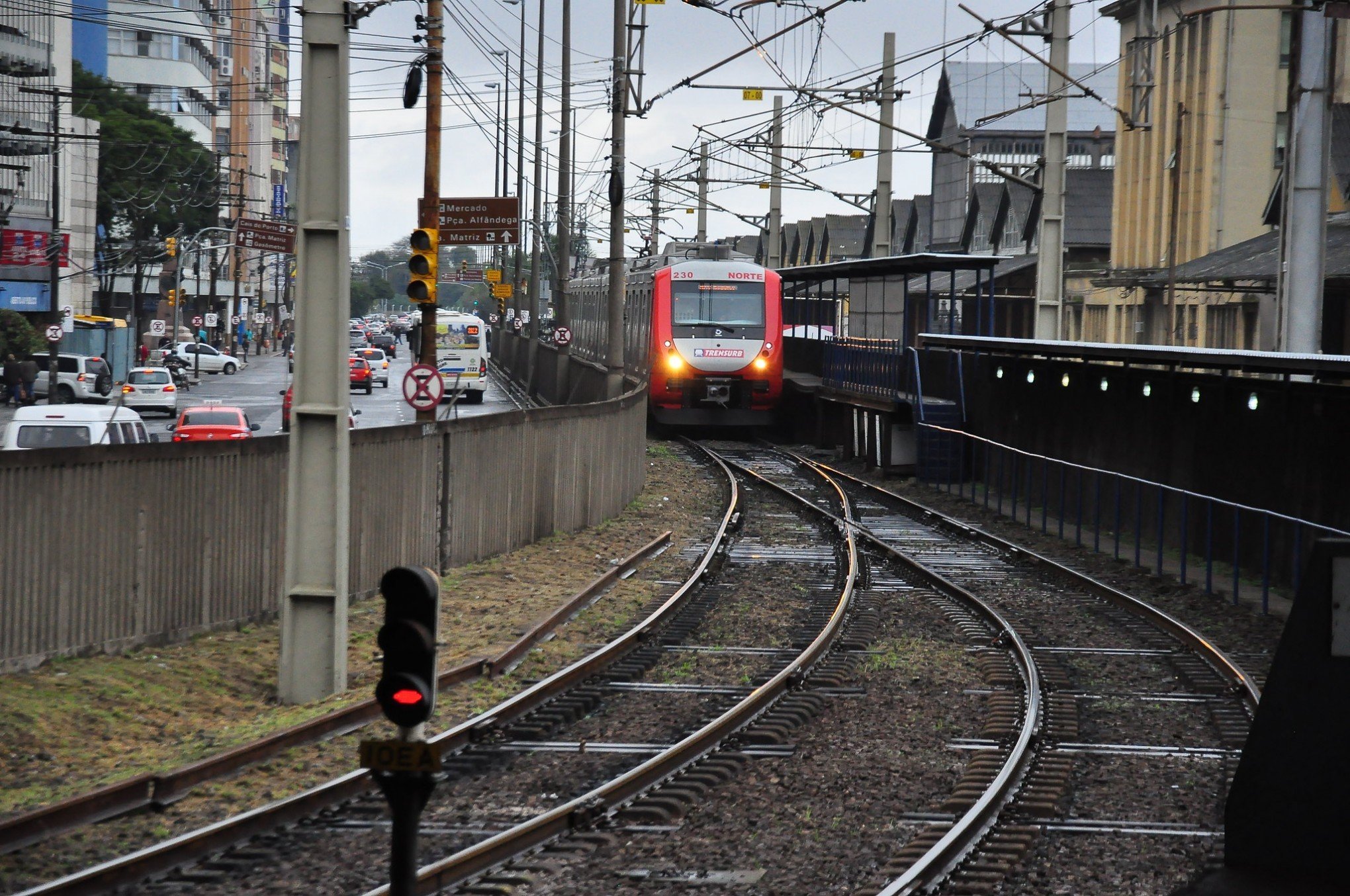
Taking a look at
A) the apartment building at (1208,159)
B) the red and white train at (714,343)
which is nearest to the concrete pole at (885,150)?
the red and white train at (714,343)

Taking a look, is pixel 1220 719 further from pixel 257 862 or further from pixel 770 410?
pixel 770 410

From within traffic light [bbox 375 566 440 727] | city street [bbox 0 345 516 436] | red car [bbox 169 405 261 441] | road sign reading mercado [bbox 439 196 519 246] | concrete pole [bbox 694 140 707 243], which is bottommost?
city street [bbox 0 345 516 436]

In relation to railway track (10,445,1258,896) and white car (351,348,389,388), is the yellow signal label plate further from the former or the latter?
white car (351,348,389,388)

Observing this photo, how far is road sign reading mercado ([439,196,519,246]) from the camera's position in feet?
74.1

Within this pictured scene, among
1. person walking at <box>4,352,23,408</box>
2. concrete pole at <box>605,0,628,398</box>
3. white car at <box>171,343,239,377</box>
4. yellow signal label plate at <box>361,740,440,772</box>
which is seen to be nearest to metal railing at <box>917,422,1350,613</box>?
concrete pole at <box>605,0,628,398</box>

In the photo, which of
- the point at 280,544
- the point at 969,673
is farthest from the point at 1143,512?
the point at 280,544

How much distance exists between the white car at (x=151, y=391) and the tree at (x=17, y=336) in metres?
12.2

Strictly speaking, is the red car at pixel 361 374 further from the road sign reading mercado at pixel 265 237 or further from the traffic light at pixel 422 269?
the road sign reading mercado at pixel 265 237

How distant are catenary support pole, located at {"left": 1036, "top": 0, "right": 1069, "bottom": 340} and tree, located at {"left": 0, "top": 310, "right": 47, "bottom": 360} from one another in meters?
44.5

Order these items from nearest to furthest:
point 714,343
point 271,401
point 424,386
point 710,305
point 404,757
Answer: point 404,757 → point 424,386 → point 714,343 → point 710,305 → point 271,401

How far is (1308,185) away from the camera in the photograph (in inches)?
730

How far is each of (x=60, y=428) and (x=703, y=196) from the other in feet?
123

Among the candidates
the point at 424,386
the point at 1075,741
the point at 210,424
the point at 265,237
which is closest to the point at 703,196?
the point at 210,424

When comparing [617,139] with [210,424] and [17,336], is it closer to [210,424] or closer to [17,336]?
[210,424]
